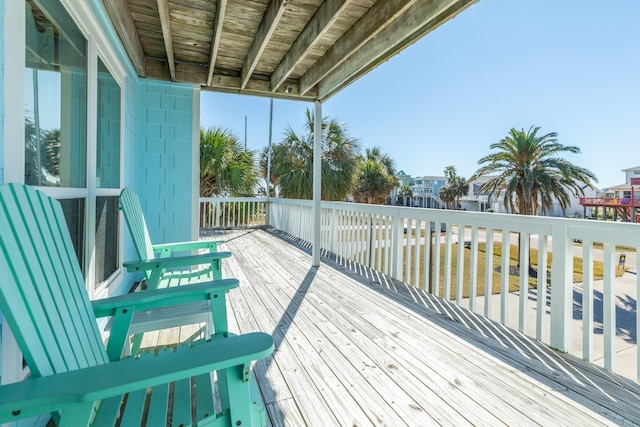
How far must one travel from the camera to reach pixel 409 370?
184cm

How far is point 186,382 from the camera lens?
115 cm

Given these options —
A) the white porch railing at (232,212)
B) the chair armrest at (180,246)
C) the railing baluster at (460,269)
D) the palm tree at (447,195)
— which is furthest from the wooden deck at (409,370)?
the palm tree at (447,195)

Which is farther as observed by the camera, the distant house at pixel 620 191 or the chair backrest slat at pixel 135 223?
the distant house at pixel 620 191

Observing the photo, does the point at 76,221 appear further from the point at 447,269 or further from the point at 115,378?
the point at 447,269

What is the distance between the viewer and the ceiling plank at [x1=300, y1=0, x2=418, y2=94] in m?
2.29

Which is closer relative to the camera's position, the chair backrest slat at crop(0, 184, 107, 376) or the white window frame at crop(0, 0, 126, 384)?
the chair backrest slat at crop(0, 184, 107, 376)

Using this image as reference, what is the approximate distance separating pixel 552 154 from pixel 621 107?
615 inches

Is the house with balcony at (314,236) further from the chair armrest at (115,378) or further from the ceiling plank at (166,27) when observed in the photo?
the chair armrest at (115,378)

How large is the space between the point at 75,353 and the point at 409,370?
1.62 metres

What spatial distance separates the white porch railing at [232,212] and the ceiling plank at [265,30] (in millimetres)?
→ 4967

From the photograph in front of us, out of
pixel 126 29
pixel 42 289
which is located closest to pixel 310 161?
pixel 126 29

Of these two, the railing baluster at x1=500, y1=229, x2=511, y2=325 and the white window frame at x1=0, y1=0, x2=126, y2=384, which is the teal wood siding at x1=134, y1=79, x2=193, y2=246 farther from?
the railing baluster at x1=500, y1=229, x2=511, y2=325

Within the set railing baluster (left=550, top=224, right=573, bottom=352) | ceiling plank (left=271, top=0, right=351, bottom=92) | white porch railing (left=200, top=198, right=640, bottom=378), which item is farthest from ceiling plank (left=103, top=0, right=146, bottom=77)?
railing baluster (left=550, top=224, right=573, bottom=352)

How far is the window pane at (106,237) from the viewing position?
219cm
